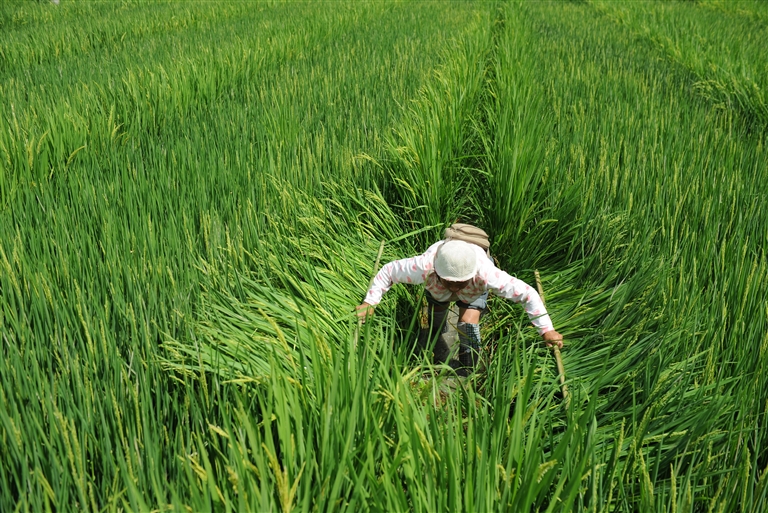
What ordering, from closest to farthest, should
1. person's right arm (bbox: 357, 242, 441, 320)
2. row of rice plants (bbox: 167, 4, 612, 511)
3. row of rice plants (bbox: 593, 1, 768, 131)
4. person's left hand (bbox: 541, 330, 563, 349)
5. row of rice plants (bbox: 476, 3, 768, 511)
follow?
row of rice plants (bbox: 167, 4, 612, 511) < row of rice plants (bbox: 476, 3, 768, 511) < person's left hand (bbox: 541, 330, 563, 349) < person's right arm (bbox: 357, 242, 441, 320) < row of rice plants (bbox: 593, 1, 768, 131)

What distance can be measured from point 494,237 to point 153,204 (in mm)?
1418

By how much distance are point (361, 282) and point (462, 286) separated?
42 cm

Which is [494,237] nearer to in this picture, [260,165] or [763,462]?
[260,165]

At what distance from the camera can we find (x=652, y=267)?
5.88 feet

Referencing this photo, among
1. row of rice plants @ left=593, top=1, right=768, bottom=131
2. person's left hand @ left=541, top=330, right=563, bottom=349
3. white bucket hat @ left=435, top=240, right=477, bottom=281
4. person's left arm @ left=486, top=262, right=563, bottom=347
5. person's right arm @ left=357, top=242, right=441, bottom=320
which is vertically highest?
row of rice plants @ left=593, top=1, right=768, bottom=131

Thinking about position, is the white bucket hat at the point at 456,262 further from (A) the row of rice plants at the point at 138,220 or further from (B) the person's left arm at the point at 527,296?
(A) the row of rice plants at the point at 138,220

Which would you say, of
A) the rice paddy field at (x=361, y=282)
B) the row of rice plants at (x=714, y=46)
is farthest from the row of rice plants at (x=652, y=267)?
the row of rice plants at (x=714, y=46)

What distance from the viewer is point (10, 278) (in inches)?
56.3

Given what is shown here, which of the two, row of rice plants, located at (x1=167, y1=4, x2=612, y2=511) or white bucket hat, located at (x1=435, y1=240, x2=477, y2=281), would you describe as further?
white bucket hat, located at (x1=435, y1=240, x2=477, y2=281)

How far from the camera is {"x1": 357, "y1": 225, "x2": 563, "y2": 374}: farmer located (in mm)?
1743

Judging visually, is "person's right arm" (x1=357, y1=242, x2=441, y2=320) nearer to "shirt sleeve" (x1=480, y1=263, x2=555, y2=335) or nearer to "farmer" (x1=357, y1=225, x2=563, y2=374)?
"farmer" (x1=357, y1=225, x2=563, y2=374)

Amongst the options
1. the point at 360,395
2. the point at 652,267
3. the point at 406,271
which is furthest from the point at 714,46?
the point at 360,395

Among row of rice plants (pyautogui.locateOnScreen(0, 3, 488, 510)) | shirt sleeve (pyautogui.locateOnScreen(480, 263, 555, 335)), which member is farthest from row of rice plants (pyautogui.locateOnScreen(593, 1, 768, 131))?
shirt sleeve (pyautogui.locateOnScreen(480, 263, 555, 335))

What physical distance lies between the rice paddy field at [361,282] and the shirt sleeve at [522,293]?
8 cm
